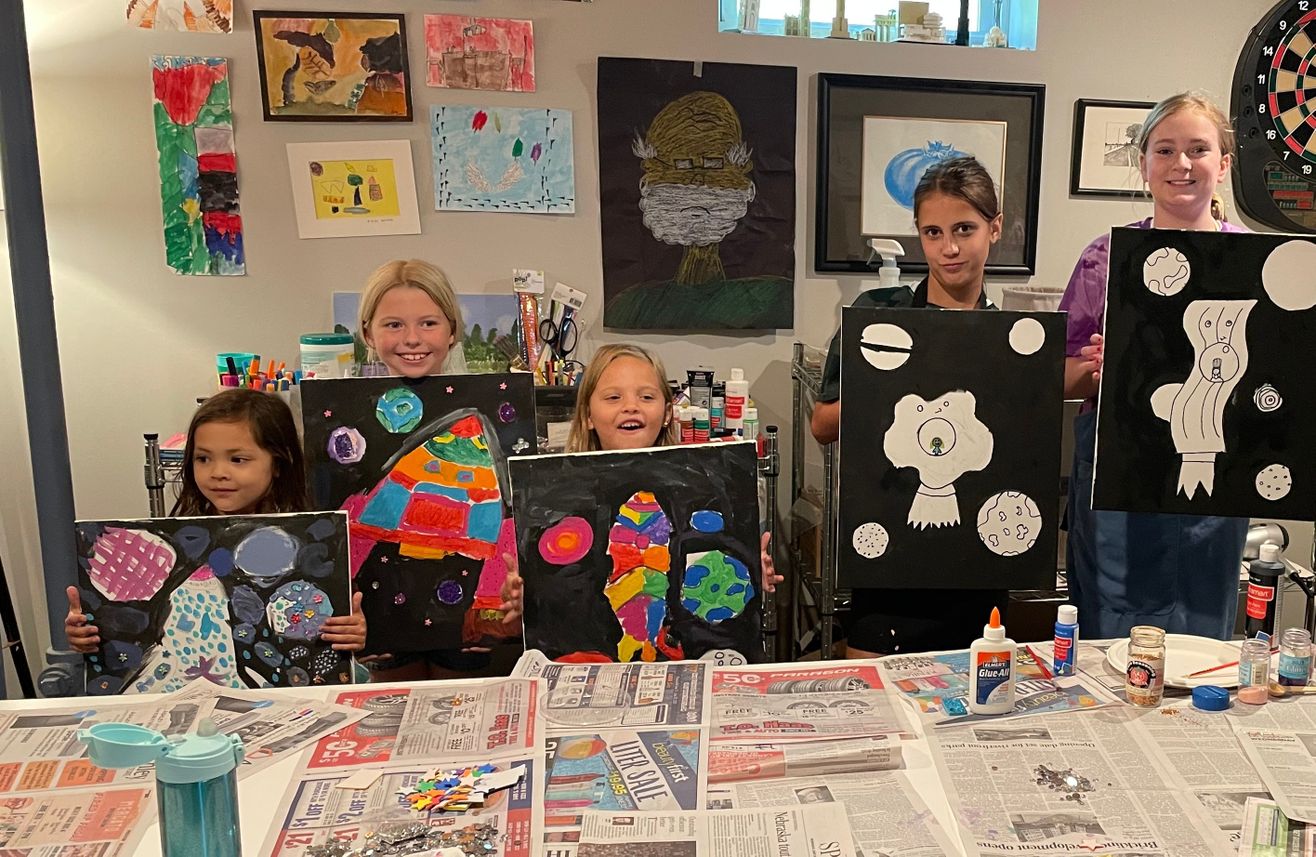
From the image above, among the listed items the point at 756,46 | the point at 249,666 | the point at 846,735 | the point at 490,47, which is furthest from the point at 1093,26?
the point at 249,666

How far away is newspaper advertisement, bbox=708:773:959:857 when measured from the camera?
1104 mm

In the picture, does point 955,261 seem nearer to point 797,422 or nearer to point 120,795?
point 797,422

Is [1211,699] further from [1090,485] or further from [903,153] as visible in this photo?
[903,153]

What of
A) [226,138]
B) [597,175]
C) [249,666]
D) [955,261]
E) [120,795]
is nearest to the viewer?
[120,795]

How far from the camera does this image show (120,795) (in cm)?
121

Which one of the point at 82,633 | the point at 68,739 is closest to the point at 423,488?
the point at 82,633

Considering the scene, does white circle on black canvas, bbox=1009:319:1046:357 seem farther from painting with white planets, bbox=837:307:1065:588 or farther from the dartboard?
the dartboard

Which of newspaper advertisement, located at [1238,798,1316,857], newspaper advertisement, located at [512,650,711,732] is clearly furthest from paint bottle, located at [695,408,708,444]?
newspaper advertisement, located at [1238,798,1316,857]

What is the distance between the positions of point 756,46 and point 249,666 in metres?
2.34

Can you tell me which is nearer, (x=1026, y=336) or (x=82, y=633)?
(x=82, y=633)

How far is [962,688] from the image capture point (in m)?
1.48

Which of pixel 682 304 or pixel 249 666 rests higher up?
pixel 682 304

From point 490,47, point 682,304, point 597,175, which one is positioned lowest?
point 682,304

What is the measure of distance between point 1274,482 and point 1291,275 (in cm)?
38
